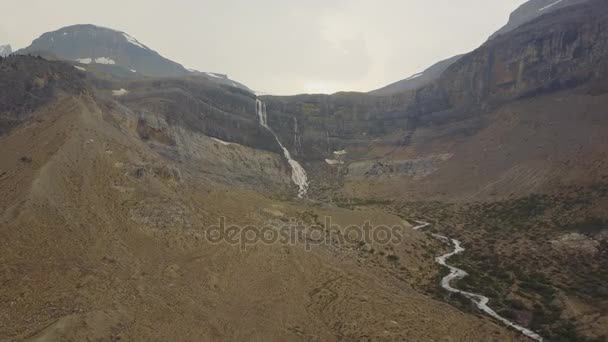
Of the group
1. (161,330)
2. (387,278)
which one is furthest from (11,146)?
(387,278)

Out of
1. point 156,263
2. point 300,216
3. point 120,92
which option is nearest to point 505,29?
point 120,92

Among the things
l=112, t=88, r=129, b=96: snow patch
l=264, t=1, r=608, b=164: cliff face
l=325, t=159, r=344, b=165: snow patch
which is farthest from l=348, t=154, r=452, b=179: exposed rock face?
l=112, t=88, r=129, b=96: snow patch

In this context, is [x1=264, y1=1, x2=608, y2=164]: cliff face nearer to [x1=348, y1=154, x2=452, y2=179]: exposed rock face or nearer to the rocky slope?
[x1=348, y1=154, x2=452, y2=179]: exposed rock face

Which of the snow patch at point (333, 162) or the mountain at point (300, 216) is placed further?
the snow patch at point (333, 162)

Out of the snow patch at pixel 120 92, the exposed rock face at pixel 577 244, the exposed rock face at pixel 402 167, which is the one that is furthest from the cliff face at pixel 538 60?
the snow patch at pixel 120 92

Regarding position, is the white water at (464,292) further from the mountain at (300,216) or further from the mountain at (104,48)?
the mountain at (104,48)

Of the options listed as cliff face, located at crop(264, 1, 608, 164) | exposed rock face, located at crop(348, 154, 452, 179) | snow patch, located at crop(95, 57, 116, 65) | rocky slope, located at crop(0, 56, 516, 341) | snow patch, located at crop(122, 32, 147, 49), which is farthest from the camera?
snow patch, located at crop(122, 32, 147, 49)
